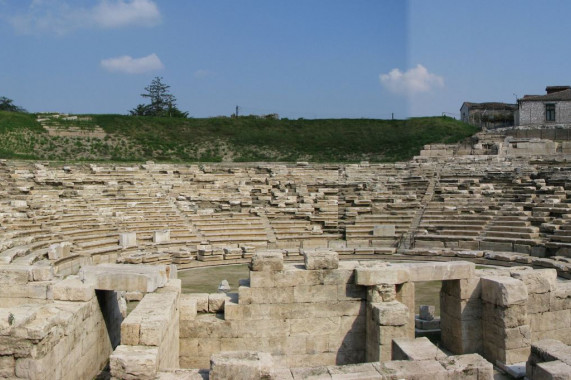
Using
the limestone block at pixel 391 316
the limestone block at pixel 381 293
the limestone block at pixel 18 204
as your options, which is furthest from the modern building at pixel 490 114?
the limestone block at pixel 391 316

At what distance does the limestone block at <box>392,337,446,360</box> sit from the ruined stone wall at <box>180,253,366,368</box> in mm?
1376

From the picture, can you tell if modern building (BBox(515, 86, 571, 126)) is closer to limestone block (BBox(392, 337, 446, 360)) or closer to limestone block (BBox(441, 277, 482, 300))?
limestone block (BBox(441, 277, 482, 300))

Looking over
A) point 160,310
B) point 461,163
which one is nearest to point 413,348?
point 160,310

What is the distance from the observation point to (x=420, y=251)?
1856cm

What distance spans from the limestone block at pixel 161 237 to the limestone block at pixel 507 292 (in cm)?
1299

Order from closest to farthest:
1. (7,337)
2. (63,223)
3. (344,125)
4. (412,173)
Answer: (7,337), (63,223), (412,173), (344,125)

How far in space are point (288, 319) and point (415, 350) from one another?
2418mm

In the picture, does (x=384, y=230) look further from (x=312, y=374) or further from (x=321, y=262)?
(x=312, y=374)

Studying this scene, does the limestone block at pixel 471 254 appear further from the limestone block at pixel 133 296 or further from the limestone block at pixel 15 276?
the limestone block at pixel 15 276

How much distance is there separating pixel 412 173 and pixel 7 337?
75.1ft

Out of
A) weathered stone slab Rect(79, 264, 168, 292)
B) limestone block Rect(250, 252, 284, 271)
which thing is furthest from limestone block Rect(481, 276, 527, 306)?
weathered stone slab Rect(79, 264, 168, 292)

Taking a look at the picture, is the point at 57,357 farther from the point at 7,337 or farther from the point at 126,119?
the point at 126,119

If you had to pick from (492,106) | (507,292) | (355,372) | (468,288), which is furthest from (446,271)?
(492,106)

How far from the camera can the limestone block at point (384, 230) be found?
20.5 m
